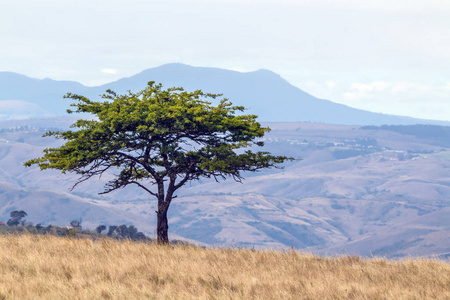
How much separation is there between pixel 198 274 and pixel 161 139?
13.9 metres

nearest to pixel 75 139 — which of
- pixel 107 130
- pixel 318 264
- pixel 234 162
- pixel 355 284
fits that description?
pixel 107 130

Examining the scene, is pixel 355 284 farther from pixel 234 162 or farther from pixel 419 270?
pixel 234 162

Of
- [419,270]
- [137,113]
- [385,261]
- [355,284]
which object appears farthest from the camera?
[137,113]

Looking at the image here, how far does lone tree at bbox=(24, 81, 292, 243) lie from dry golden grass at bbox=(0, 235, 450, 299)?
6.30m

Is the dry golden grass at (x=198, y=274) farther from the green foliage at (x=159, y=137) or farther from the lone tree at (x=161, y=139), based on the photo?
the green foliage at (x=159, y=137)

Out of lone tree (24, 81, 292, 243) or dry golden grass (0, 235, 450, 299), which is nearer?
dry golden grass (0, 235, 450, 299)

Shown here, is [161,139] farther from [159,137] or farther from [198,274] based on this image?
[198,274]

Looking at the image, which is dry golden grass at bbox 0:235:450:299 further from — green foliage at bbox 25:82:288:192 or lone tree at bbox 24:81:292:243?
green foliage at bbox 25:82:288:192

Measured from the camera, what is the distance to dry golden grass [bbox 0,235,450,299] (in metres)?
16.5

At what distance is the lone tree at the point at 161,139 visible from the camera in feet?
96.4

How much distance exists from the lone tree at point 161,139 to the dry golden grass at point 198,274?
20.7 ft

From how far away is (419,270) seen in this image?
20547 millimetres

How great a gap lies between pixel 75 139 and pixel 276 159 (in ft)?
34.1

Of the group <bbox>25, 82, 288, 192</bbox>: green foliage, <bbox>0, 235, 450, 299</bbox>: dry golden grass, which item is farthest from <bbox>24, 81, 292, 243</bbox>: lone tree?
<bbox>0, 235, 450, 299</bbox>: dry golden grass
